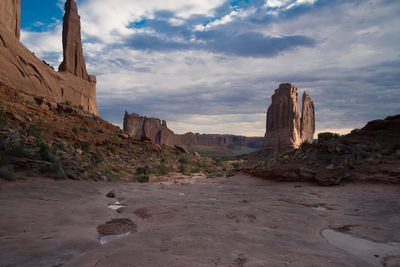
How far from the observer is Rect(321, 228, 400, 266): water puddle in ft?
10.9

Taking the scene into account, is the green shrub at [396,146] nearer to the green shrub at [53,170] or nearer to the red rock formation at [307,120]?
the green shrub at [53,170]

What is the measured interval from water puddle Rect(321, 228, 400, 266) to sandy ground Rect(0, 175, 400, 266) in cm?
12

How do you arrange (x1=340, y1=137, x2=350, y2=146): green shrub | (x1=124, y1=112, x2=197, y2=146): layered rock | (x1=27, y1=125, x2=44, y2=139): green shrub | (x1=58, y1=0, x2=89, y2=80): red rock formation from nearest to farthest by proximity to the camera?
(x1=340, y1=137, x2=350, y2=146): green shrub
(x1=27, y1=125, x2=44, y2=139): green shrub
(x1=58, y1=0, x2=89, y2=80): red rock formation
(x1=124, y1=112, x2=197, y2=146): layered rock

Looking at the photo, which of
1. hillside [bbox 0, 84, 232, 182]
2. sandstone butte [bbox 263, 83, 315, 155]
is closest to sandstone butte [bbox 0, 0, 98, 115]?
hillside [bbox 0, 84, 232, 182]

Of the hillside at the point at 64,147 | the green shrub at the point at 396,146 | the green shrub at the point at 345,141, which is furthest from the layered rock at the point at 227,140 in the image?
the green shrub at the point at 396,146

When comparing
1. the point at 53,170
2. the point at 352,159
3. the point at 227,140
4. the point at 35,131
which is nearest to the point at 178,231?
the point at 53,170

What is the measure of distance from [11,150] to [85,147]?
9.90m

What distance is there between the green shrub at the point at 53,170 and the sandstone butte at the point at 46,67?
51.3ft

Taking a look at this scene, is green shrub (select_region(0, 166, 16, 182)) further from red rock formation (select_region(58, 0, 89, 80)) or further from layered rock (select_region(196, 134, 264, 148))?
layered rock (select_region(196, 134, 264, 148))

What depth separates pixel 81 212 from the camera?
4930mm

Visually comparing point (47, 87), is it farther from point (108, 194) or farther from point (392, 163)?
point (392, 163)

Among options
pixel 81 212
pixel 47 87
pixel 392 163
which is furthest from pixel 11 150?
pixel 47 87

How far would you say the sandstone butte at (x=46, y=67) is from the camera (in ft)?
68.6

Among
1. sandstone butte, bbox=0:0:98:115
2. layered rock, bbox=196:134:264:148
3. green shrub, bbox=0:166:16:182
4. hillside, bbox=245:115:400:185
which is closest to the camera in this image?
green shrub, bbox=0:166:16:182
